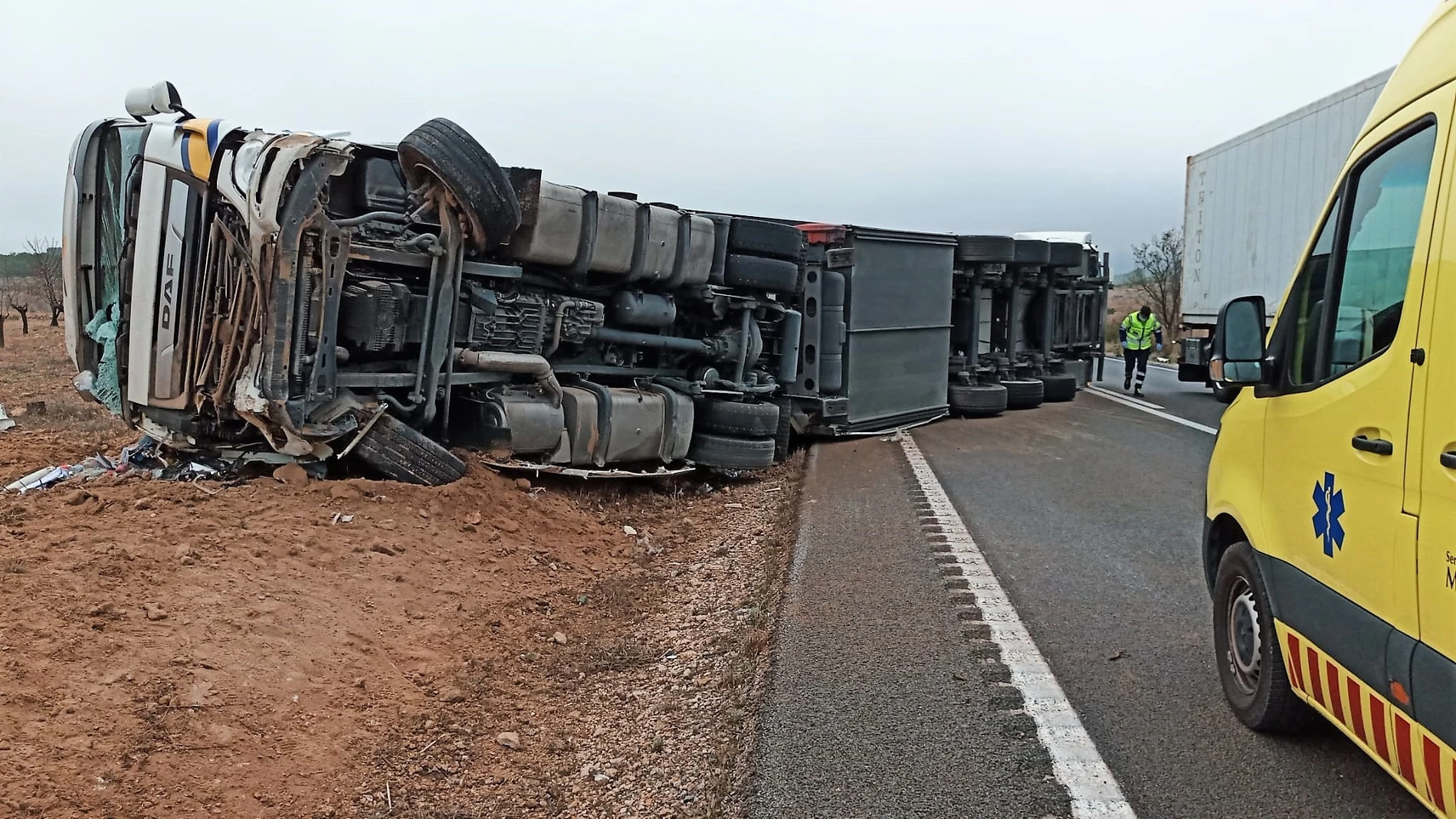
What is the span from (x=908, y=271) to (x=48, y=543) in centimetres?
876

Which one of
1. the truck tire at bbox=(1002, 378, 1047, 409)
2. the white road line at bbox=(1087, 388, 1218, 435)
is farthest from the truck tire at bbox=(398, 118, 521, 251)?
the truck tire at bbox=(1002, 378, 1047, 409)

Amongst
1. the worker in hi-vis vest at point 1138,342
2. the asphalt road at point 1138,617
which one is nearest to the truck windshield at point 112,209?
the asphalt road at point 1138,617

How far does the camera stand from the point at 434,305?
245 inches

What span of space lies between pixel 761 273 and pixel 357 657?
5.76 meters

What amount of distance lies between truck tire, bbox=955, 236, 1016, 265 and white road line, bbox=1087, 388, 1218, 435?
110 inches

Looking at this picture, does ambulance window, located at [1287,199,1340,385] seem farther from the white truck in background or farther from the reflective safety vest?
the reflective safety vest

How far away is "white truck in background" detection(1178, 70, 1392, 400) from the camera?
12.0 meters

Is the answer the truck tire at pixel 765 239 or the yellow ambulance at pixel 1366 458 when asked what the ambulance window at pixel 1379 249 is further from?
the truck tire at pixel 765 239

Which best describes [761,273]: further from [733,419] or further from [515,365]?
[515,365]

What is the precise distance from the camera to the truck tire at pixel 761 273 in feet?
29.1

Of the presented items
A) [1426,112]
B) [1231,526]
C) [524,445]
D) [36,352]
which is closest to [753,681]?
[1231,526]

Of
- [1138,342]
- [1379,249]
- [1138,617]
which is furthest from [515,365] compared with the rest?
[1138,342]

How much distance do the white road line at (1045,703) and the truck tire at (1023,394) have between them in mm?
7673

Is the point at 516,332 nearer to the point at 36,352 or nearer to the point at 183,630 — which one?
the point at 183,630
